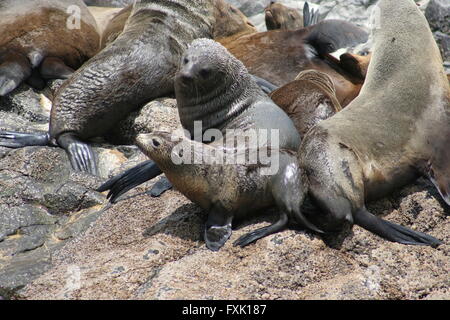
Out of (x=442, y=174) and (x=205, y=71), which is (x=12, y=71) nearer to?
(x=205, y=71)

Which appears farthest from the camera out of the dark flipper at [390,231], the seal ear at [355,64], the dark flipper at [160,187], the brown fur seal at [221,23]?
the brown fur seal at [221,23]

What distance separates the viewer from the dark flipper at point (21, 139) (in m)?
6.38

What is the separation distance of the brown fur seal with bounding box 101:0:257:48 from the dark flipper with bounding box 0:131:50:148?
7.36 ft

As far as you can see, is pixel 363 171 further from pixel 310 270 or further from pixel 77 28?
pixel 77 28

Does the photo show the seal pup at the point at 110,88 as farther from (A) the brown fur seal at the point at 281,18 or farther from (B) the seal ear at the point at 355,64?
(A) the brown fur seal at the point at 281,18

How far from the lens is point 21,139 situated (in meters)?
6.54

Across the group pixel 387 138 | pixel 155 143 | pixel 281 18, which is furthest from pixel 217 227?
pixel 281 18

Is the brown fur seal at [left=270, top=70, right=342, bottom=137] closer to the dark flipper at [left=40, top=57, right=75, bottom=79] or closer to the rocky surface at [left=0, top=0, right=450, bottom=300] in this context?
the rocky surface at [left=0, top=0, right=450, bottom=300]

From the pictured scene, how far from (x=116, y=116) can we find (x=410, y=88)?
3027mm

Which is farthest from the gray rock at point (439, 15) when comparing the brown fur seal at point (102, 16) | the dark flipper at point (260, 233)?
the dark flipper at point (260, 233)

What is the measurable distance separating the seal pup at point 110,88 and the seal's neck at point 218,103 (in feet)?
4.06

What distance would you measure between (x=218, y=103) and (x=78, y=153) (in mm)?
1559

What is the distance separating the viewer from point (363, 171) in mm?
4691

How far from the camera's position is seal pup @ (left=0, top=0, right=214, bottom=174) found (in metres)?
6.72
